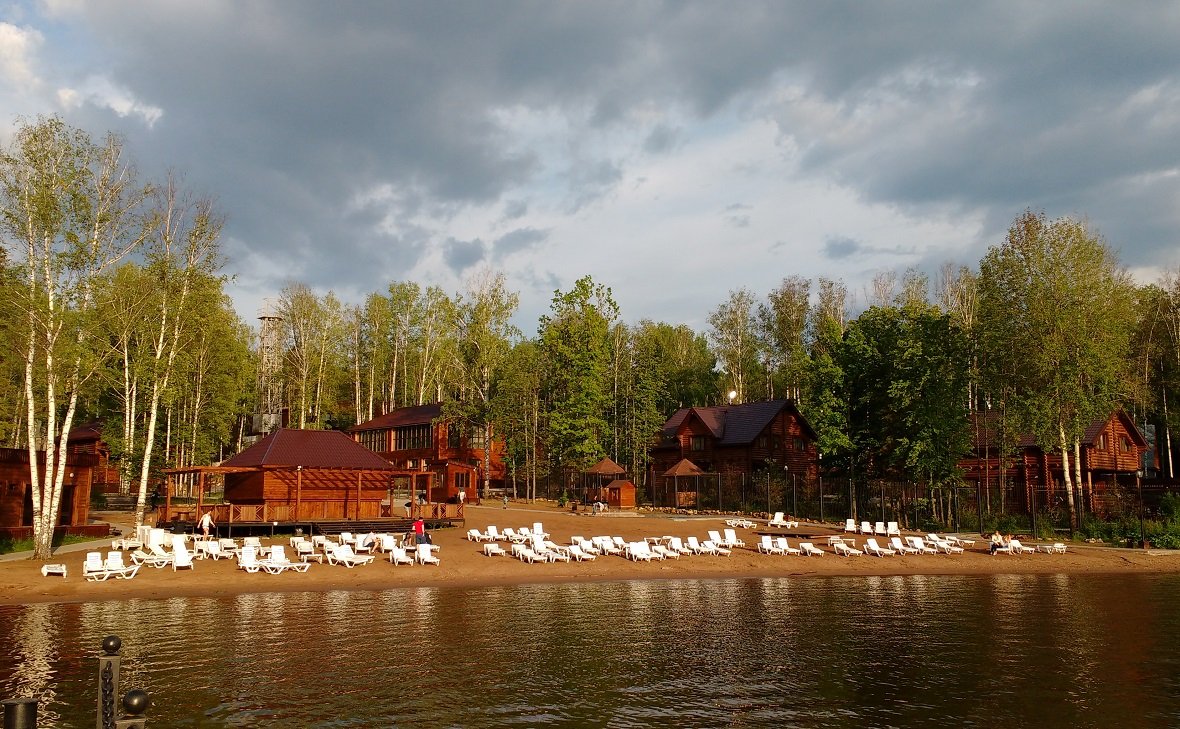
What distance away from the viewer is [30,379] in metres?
27.9

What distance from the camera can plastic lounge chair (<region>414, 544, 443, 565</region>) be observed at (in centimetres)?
3094

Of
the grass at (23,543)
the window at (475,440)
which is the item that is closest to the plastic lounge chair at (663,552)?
the grass at (23,543)

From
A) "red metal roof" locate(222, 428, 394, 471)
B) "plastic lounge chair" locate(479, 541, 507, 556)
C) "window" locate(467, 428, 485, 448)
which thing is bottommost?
"plastic lounge chair" locate(479, 541, 507, 556)

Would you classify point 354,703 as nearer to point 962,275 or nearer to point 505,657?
point 505,657

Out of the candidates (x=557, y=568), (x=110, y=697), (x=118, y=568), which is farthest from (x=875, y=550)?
(x=110, y=697)

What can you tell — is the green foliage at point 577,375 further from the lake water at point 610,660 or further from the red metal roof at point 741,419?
the lake water at point 610,660

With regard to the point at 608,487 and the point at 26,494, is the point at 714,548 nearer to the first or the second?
the point at 608,487

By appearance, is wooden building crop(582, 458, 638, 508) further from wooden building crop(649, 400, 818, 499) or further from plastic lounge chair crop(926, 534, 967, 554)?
plastic lounge chair crop(926, 534, 967, 554)

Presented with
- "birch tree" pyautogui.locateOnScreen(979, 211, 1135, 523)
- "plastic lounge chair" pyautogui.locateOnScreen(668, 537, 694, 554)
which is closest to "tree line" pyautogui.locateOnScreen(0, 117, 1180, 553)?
"birch tree" pyautogui.locateOnScreen(979, 211, 1135, 523)

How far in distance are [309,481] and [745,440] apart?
31248 millimetres

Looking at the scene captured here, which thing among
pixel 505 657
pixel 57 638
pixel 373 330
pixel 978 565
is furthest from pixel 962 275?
pixel 57 638

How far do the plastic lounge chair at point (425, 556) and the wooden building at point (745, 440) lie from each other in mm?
27754

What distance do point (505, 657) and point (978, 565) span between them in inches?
1011

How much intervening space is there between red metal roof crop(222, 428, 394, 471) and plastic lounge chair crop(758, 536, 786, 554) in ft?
61.4
